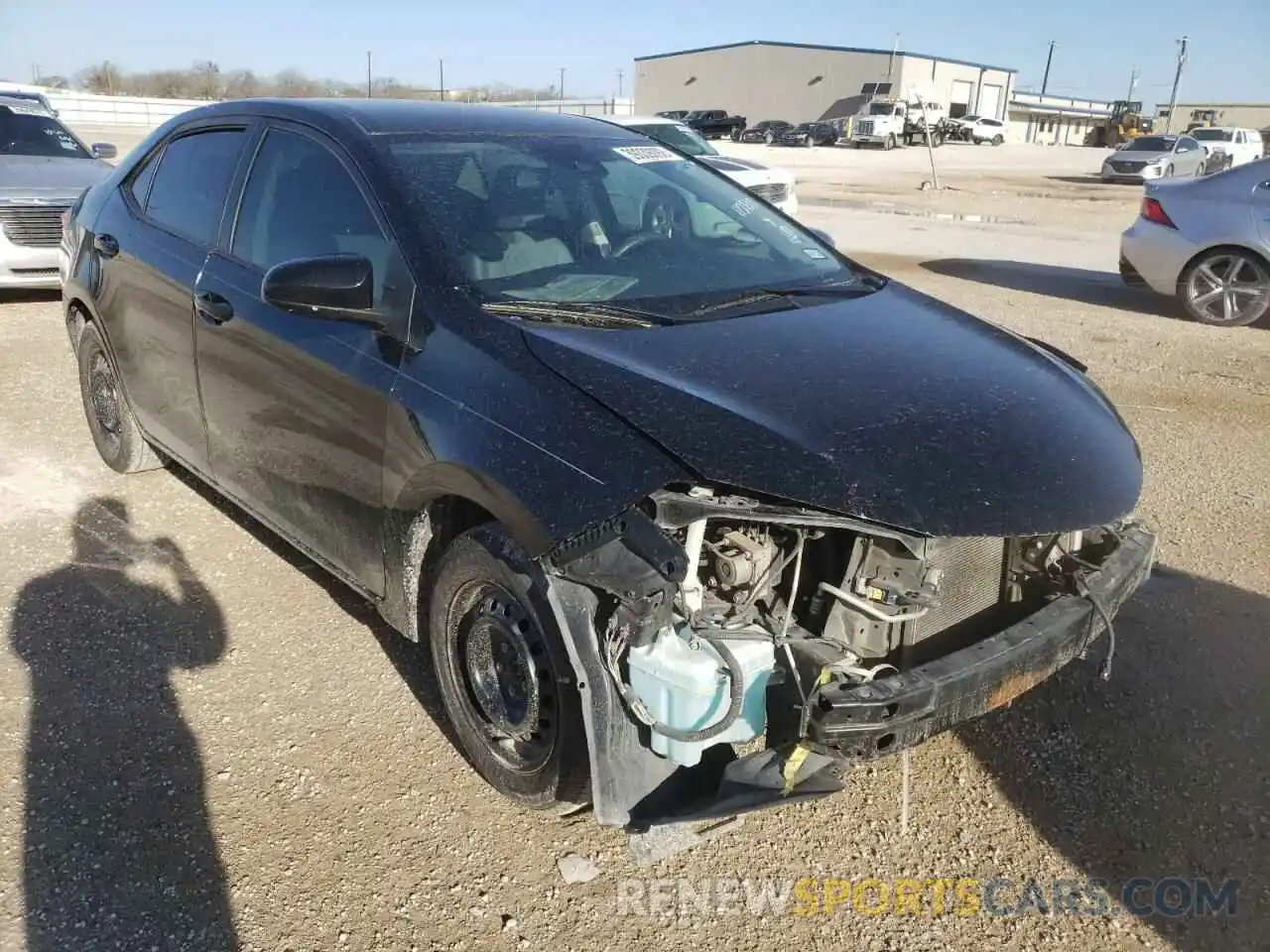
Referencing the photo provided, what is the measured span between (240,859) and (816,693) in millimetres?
1561

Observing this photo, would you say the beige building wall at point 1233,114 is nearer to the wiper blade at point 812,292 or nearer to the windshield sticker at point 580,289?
the wiper blade at point 812,292

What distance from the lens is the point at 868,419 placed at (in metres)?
2.48

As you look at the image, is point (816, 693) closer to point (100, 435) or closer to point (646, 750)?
point (646, 750)

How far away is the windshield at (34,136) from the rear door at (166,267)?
6.78 m

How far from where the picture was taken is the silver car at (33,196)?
8.73m

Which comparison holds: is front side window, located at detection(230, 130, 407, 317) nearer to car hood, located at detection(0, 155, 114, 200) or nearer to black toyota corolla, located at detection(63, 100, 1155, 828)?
black toyota corolla, located at detection(63, 100, 1155, 828)

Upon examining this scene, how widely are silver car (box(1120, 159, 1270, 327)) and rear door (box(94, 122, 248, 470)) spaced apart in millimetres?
8516

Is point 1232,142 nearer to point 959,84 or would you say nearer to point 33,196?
point 33,196

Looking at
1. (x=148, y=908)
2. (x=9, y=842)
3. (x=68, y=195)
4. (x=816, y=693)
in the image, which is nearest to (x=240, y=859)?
(x=148, y=908)

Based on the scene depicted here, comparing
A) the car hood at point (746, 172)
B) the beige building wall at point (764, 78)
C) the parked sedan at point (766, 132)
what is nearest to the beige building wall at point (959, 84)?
the beige building wall at point (764, 78)

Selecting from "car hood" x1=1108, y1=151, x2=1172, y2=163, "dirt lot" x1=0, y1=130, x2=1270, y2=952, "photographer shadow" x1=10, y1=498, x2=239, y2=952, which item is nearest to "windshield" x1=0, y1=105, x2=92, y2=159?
"dirt lot" x1=0, y1=130, x2=1270, y2=952

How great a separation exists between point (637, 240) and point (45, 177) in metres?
8.11

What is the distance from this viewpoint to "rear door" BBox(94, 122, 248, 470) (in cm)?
385

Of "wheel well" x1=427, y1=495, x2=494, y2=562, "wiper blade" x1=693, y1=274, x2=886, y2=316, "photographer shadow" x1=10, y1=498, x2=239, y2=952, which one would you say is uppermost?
"wiper blade" x1=693, y1=274, x2=886, y2=316
